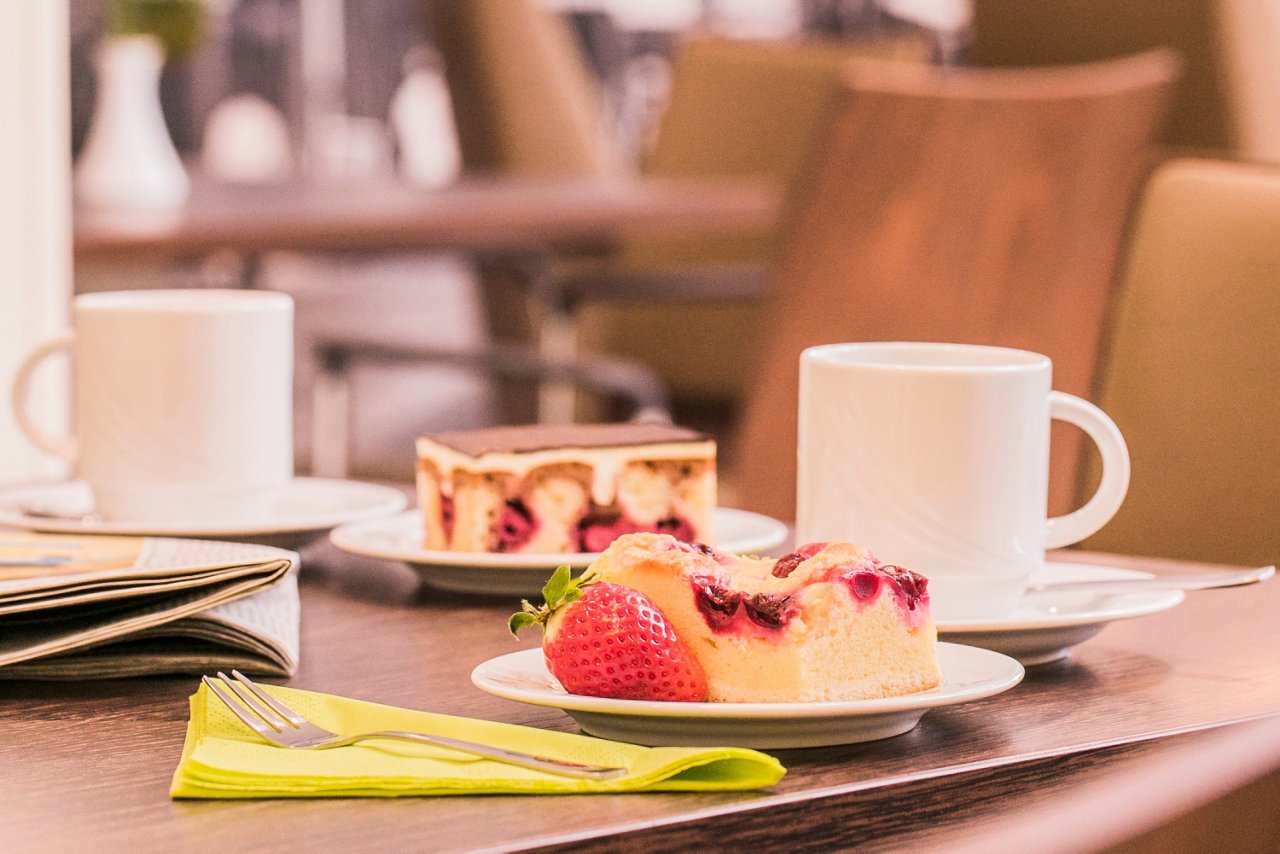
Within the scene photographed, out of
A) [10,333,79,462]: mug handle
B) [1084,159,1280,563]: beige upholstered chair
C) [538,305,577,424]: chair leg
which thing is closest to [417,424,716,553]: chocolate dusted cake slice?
[10,333,79,462]: mug handle

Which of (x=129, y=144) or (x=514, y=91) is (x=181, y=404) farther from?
(x=514, y=91)

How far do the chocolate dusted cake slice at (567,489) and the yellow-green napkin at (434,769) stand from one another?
0.31 metres

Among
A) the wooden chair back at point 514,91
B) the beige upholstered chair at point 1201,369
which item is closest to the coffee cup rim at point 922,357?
the beige upholstered chair at point 1201,369

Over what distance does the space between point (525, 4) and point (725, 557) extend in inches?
123

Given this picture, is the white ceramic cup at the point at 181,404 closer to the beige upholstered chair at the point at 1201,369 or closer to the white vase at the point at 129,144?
the beige upholstered chair at the point at 1201,369

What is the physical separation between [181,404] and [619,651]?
0.41 metres

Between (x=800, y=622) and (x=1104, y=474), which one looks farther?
(x=1104, y=474)

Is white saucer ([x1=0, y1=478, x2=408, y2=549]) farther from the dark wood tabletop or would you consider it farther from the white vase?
the white vase

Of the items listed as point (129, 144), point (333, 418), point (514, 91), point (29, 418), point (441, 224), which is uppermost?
point (514, 91)

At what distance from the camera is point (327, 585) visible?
2.80 ft

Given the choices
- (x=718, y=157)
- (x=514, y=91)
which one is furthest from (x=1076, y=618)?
(x=514, y=91)

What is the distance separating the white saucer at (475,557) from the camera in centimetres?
79

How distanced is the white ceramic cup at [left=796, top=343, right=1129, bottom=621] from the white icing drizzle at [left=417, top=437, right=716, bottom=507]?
0.14m

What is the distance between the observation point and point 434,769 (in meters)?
0.50
